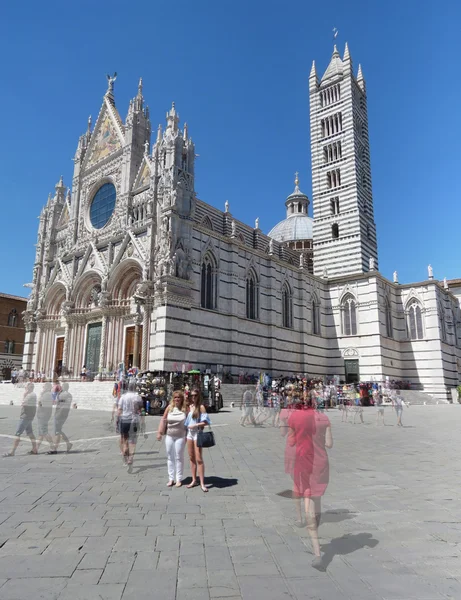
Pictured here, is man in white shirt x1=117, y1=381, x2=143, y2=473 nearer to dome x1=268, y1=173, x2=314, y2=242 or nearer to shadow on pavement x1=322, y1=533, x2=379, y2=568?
shadow on pavement x1=322, y1=533, x2=379, y2=568

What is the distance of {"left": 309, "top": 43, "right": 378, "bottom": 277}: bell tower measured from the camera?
4034 cm

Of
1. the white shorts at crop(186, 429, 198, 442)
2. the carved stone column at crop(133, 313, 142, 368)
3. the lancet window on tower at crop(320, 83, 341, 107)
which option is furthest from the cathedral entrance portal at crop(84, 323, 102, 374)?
the lancet window on tower at crop(320, 83, 341, 107)

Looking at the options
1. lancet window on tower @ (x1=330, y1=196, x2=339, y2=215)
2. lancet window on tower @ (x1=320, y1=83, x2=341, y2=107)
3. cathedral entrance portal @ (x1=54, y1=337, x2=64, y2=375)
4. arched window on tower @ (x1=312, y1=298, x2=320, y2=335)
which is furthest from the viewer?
lancet window on tower @ (x1=320, y1=83, x2=341, y2=107)

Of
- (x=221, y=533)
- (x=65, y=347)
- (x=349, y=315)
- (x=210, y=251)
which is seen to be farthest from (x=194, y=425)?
(x=349, y=315)

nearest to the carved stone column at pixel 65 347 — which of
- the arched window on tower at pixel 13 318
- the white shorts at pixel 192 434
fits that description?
the arched window on tower at pixel 13 318

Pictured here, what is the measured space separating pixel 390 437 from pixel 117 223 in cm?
2374

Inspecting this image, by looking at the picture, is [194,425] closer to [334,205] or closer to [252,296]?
[252,296]

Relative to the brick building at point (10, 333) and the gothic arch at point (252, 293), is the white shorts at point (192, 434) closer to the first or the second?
the gothic arch at point (252, 293)

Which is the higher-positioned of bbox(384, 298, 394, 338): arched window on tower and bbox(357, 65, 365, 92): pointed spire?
bbox(357, 65, 365, 92): pointed spire

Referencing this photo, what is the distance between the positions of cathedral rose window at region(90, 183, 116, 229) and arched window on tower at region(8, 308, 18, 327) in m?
19.7

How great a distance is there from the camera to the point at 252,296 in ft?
107

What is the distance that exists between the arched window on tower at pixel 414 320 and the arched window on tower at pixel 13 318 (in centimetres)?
4141

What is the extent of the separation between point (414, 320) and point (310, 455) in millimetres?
38161

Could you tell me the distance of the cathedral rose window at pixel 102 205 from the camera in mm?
32656
